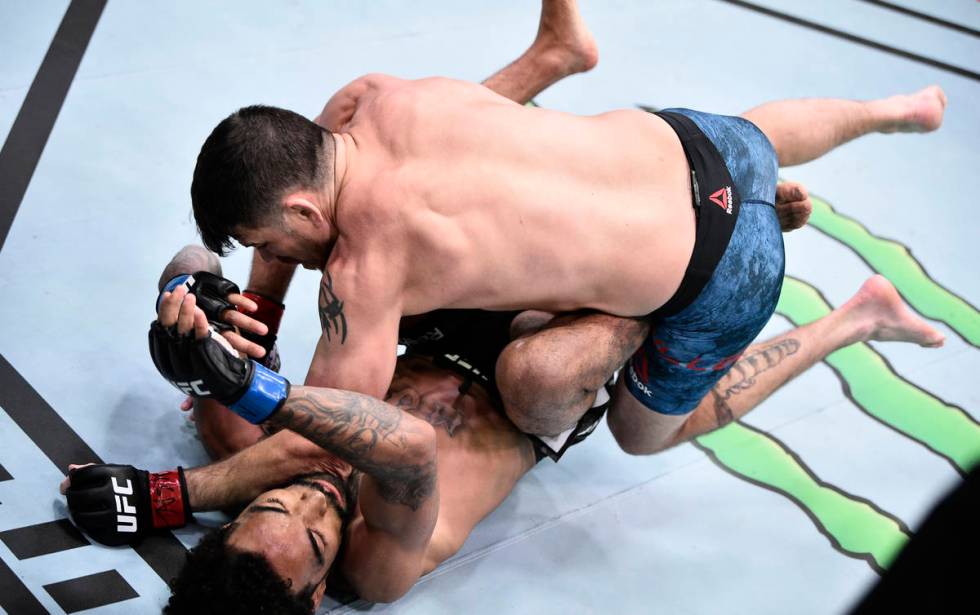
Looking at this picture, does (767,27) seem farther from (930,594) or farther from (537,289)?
(930,594)

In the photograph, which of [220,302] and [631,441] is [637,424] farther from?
[220,302]

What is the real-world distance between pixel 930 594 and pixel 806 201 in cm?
208

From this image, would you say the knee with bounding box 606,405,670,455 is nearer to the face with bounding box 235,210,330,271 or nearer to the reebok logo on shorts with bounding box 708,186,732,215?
the reebok logo on shorts with bounding box 708,186,732,215

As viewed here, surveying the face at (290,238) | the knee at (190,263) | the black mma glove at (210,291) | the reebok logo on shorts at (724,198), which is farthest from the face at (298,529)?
the reebok logo on shorts at (724,198)

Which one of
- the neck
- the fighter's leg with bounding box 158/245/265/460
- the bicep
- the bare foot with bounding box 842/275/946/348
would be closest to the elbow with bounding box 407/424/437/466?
the bicep

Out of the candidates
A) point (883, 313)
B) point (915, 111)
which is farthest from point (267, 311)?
point (915, 111)

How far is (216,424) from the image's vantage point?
2590mm

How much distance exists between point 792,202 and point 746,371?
0.48 meters

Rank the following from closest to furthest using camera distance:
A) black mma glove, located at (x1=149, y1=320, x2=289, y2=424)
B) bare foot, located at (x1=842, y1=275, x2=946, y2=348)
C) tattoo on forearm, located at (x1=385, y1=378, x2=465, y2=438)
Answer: black mma glove, located at (x1=149, y1=320, x2=289, y2=424)
tattoo on forearm, located at (x1=385, y1=378, x2=465, y2=438)
bare foot, located at (x1=842, y1=275, x2=946, y2=348)

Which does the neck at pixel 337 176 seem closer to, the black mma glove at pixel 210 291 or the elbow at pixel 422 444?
the black mma glove at pixel 210 291

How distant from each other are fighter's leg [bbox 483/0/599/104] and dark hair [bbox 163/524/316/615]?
1475mm

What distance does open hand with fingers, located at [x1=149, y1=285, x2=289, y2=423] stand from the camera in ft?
6.13

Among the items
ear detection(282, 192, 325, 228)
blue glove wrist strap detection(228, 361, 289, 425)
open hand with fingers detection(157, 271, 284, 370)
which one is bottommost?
open hand with fingers detection(157, 271, 284, 370)

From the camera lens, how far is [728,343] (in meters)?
2.58
